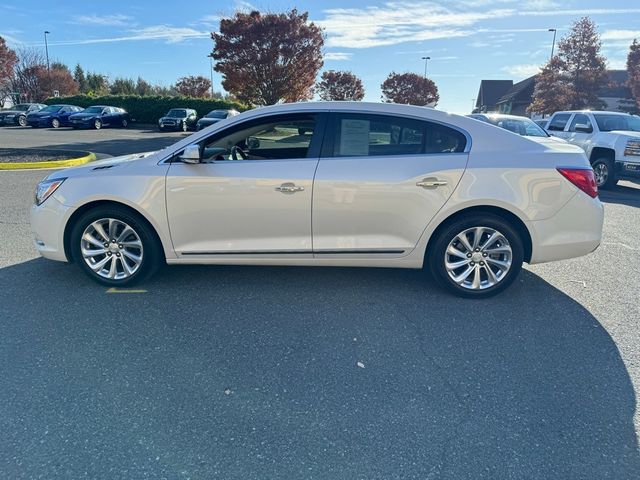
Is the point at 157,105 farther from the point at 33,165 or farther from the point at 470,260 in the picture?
the point at 470,260

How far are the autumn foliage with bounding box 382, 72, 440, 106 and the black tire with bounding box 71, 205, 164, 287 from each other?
5513cm

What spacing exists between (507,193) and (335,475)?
9.08 ft

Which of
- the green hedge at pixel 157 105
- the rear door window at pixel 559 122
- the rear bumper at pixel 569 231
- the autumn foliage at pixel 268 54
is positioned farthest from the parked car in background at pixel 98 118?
the rear bumper at pixel 569 231

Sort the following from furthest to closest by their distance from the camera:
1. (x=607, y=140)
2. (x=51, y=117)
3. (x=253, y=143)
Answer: (x=51, y=117)
(x=607, y=140)
(x=253, y=143)

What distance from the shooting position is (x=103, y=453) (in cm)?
221

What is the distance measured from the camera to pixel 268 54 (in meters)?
26.6

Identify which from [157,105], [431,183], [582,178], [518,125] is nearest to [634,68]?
Answer: [518,125]

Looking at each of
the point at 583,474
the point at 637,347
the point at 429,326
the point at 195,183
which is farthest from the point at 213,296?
the point at 637,347

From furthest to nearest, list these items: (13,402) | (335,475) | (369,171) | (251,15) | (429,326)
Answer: (251,15), (369,171), (429,326), (13,402), (335,475)

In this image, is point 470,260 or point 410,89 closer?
point 470,260

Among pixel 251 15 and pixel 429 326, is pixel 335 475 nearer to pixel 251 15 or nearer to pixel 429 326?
pixel 429 326

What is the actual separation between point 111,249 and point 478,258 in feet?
11.1

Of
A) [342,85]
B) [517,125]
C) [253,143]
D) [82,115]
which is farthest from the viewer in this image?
[342,85]

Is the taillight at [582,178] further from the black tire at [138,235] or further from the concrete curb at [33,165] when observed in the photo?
the concrete curb at [33,165]
